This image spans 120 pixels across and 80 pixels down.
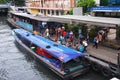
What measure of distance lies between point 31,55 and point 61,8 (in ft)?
84.5

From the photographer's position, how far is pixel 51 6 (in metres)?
50.2

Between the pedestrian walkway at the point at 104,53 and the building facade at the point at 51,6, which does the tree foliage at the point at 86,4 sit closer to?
the building facade at the point at 51,6

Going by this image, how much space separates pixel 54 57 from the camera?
1648 centimetres

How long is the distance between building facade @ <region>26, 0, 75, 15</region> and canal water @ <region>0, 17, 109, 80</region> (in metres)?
20.7

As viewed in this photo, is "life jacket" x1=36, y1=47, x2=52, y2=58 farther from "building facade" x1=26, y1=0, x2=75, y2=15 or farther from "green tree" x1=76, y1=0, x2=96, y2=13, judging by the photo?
"building facade" x1=26, y1=0, x2=75, y2=15

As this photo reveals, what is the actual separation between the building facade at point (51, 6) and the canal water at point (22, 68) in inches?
814

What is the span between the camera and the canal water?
628 inches

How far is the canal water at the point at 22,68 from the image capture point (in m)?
16.0

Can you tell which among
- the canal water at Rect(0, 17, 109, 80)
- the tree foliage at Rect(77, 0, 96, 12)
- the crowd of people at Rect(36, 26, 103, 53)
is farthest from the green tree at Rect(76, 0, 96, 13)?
the canal water at Rect(0, 17, 109, 80)

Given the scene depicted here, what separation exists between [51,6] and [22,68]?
33.7 metres

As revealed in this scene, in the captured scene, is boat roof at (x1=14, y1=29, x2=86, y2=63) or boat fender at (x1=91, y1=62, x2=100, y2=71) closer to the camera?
boat roof at (x1=14, y1=29, x2=86, y2=63)

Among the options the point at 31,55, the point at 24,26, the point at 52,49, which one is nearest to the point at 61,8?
the point at 24,26

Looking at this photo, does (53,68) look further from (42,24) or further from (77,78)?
(42,24)

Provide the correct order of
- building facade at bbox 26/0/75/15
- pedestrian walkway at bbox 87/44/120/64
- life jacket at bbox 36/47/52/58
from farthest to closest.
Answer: building facade at bbox 26/0/75/15
life jacket at bbox 36/47/52/58
pedestrian walkway at bbox 87/44/120/64
